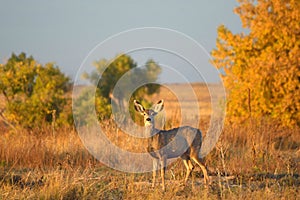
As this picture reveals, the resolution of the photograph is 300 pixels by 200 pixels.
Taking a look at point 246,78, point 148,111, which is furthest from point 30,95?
point 148,111

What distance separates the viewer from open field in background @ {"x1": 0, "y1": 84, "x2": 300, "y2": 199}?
718 cm

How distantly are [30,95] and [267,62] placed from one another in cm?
990

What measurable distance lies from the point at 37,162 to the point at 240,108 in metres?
9.92

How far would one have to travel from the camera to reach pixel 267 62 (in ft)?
56.5

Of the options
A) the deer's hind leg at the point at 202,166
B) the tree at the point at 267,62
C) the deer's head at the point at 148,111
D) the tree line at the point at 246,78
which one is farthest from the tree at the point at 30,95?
the deer's hind leg at the point at 202,166

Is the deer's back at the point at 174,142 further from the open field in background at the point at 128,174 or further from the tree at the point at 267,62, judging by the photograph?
the tree at the point at 267,62

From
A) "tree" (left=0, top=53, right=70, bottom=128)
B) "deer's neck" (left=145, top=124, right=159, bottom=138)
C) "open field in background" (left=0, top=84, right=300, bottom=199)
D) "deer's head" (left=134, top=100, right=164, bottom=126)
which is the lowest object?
"open field in background" (left=0, top=84, right=300, bottom=199)

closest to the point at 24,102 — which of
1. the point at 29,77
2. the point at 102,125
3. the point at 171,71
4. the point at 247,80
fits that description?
the point at 29,77

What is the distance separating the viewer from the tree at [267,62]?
17.1 meters

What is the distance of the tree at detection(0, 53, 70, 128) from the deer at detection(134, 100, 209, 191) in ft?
32.8

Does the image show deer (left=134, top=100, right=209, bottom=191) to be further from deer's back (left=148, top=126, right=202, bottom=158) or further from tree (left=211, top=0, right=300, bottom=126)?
tree (left=211, top=0, right=300, bottom=126)

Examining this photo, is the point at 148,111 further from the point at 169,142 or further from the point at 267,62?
the point at 267,62

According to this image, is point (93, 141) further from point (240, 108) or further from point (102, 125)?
point (240, 108)

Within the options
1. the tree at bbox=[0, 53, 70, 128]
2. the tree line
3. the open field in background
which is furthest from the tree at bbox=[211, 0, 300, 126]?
the tree at bbox=[0, 53, 70, 128]
